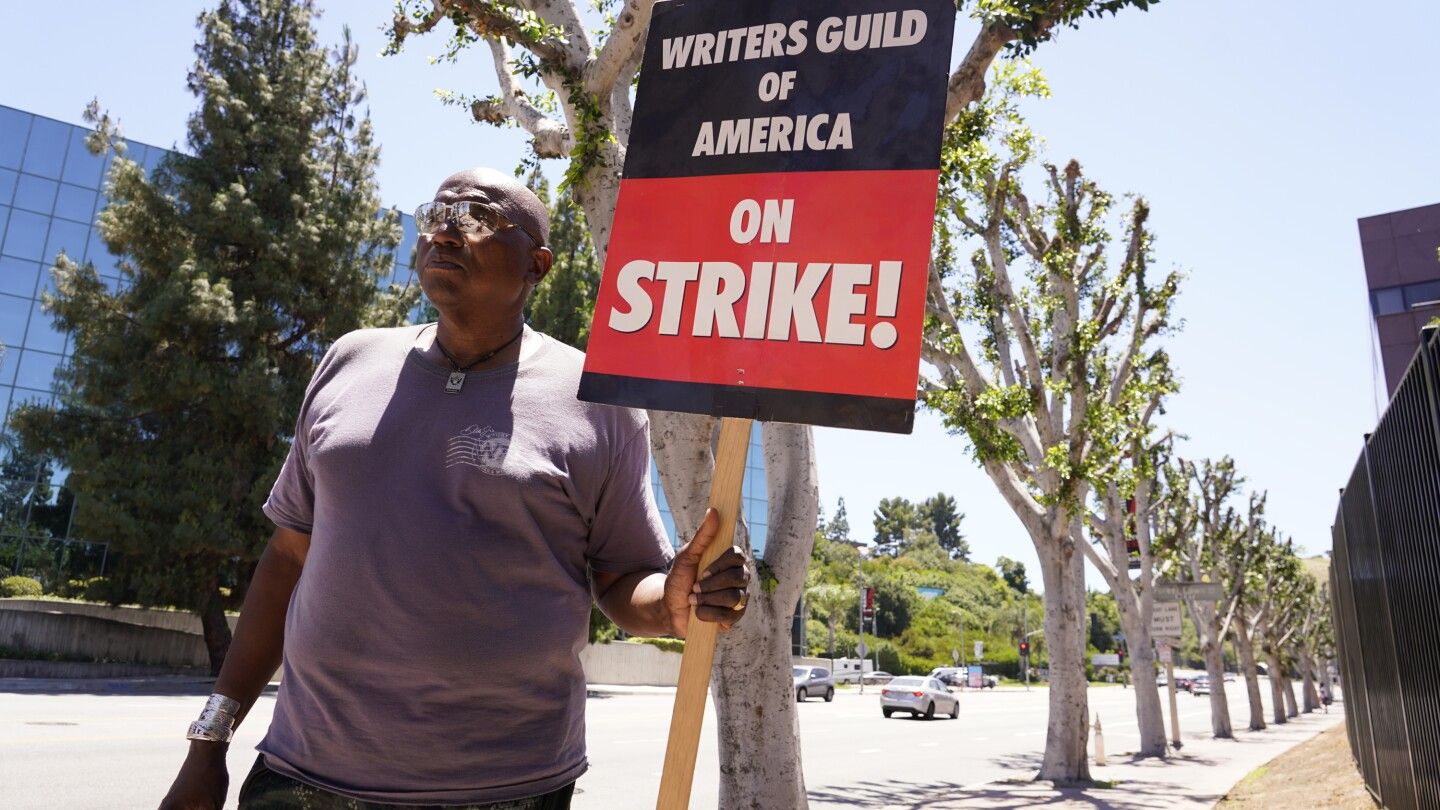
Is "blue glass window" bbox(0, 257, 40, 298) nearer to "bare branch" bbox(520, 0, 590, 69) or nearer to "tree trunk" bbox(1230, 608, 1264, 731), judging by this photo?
"bare branch" bbox(520, 0, 590, 69)

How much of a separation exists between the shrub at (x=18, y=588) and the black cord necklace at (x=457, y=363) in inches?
1189

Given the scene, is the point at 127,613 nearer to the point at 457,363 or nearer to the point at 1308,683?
the point at 457,363

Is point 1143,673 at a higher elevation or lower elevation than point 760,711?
higher

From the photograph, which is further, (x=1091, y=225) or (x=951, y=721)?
(x=951, y=721)

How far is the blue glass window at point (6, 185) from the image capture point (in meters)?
33.7

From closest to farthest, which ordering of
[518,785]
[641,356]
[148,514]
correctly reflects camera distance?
[518,785], [641,356], [148,514]

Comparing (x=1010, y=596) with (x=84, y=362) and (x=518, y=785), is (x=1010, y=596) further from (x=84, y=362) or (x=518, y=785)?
(x=518, y=785)

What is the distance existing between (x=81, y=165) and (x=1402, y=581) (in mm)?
40542

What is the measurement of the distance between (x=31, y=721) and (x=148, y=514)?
32.6 ft

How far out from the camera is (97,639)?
74.1 ft

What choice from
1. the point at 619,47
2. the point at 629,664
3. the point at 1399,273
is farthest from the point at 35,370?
the point at 1399,273

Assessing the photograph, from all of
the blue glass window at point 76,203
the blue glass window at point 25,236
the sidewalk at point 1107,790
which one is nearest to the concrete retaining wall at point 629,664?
the sidewalk at point 1107,790

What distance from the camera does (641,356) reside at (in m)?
2.19

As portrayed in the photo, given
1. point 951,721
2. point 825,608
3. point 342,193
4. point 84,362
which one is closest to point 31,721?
point 84,362
